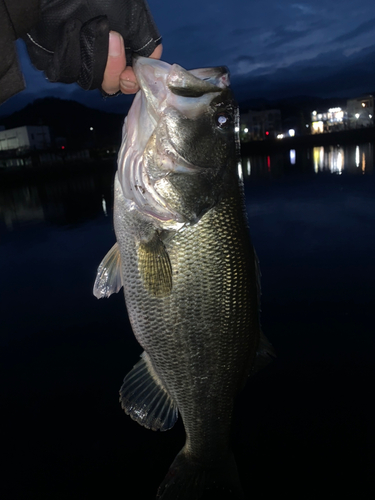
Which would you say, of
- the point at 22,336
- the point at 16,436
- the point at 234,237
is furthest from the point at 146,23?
the point at 22,336

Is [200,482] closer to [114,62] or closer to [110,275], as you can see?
[110,275]

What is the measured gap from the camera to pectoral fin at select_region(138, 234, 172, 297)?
1762 millimetres

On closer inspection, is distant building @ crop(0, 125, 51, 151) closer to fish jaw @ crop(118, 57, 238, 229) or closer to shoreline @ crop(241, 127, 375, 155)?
shoreline @ crop(241, 127, 375, 155)

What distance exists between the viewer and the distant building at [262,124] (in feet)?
238

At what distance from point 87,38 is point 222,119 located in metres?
0.73

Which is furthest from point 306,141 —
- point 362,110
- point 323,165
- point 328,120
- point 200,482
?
point 200,482

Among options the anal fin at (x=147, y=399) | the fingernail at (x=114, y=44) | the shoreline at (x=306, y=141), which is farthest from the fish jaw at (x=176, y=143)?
the shoreline at (x=306, y=141)

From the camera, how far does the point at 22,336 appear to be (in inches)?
223

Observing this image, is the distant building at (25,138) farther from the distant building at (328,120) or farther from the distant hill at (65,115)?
the distant hill at (65,115)

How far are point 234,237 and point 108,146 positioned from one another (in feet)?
215

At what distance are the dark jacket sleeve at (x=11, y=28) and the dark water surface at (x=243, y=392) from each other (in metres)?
3.47

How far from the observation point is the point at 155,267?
1762mm

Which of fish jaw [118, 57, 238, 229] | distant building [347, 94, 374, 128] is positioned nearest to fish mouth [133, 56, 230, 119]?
fish jaw [118, 57, 238, 229]

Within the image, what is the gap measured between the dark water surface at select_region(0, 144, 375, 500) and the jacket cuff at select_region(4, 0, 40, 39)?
3.64 m
